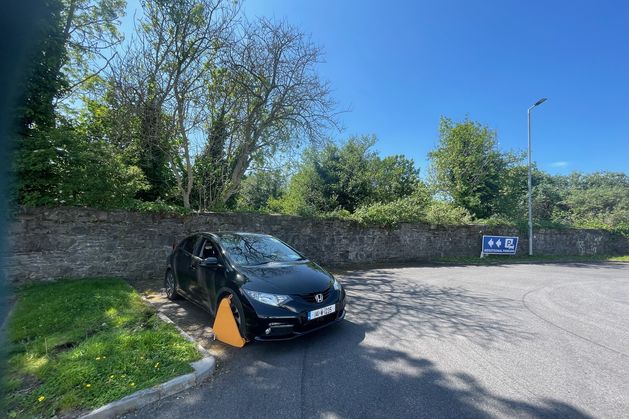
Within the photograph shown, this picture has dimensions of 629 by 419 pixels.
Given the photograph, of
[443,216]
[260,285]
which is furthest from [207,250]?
[443,216]

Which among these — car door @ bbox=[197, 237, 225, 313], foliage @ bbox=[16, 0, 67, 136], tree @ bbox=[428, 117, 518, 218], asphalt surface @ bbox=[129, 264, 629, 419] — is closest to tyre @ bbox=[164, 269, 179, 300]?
asphalt surface @ bbox=[129, 264, 629, 419]

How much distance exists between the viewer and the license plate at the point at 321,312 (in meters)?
3.72

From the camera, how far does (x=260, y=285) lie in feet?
12.4

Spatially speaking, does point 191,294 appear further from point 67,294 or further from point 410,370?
point 410,370

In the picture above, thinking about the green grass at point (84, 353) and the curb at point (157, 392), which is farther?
the green grass at point (84, 353)

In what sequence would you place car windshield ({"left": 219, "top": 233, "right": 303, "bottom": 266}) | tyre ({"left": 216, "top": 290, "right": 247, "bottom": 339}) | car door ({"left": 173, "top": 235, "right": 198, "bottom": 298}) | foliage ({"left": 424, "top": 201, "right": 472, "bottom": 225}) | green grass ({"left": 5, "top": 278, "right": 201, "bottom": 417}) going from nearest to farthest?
1. green grass ({"left": 5, "top": 278, "right": 201, "bottom": 417})
2. tyre ({"left": 216, "top": 290, "right": 247, "bottom": 339})
3. car windshield ({"left": 219, "top": 233, "right": 303, "bottom": 266})
4. car door ({"left": 173, "top": 235, "right": 198, "bottom": 298})
5. foliage ({"left": 424, "top": 201, "right": 472, "bottom": 225})

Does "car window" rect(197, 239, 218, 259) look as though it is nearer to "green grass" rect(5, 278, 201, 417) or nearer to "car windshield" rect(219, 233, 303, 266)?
"car windshield" rect(219, 233, 303, 266)

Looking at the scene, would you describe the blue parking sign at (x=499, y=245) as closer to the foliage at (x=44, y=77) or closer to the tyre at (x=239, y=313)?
the tyre at (x=239, y=313)

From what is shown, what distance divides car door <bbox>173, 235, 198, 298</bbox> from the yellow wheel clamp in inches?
52.4

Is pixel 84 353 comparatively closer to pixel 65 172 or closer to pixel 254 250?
pixel 254 250

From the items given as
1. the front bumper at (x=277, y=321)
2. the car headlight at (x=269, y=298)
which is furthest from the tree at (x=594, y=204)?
the car headlight at (x=269, y=298)

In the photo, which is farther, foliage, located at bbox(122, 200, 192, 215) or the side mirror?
foliage, located at bbox(122, 200, 192, 215)

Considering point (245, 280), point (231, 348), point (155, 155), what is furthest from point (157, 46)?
point (231, 348)

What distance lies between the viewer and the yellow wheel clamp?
3730 mm
